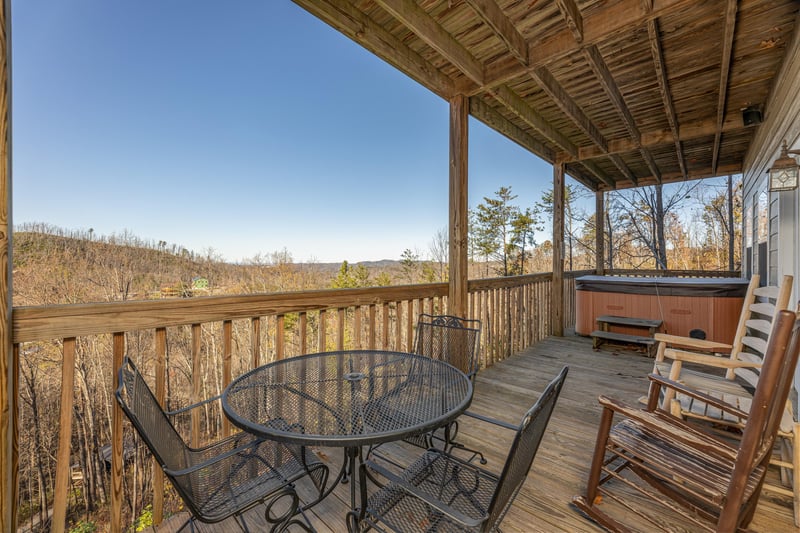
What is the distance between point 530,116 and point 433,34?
2066mm

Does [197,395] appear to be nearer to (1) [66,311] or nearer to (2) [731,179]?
(1) [66,311]

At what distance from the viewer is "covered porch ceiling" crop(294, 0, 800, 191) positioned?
7.93 feet

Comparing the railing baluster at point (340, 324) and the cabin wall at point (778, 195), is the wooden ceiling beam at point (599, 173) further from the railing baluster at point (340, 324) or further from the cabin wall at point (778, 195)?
the railing baluster at point (340, 324)

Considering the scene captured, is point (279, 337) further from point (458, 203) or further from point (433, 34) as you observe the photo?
point (433, 34)

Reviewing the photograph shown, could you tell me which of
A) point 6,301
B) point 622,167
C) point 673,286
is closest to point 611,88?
point 673,286

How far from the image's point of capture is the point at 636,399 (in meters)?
3.07

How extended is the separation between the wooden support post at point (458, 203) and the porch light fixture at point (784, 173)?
2.33 m

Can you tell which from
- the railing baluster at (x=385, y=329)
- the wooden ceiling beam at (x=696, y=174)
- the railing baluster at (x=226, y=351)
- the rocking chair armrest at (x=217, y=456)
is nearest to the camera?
the rocking chair armrest at (x=217, y=456)

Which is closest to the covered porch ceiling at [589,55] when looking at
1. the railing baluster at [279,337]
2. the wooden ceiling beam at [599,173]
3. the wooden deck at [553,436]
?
the wooden ceiling beam at [599,173]

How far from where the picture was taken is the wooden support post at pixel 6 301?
3.99ft

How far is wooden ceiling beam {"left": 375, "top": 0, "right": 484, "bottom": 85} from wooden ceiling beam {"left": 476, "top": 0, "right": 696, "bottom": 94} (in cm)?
20

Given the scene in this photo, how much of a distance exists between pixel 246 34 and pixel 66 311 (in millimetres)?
10857

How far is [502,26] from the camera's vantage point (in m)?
2.45

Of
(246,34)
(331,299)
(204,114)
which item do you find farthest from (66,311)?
(204,114)
